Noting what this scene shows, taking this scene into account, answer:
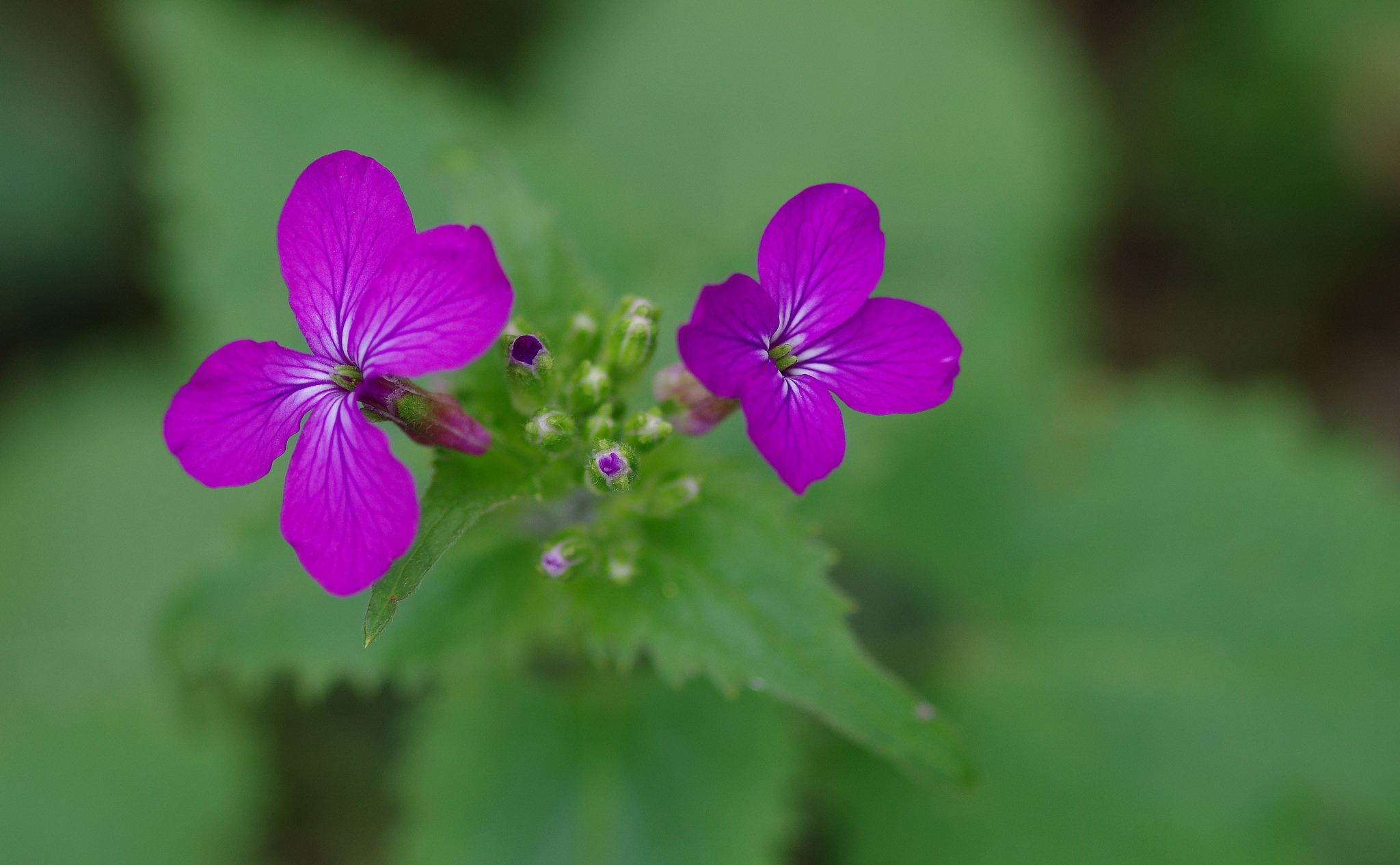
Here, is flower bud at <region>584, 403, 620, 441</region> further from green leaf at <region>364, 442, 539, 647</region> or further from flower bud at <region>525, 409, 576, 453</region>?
green leaf at <region>364, 442, 539, 647</region>

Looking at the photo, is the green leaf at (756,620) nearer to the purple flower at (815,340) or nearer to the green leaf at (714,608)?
the green leaf at (714,608)

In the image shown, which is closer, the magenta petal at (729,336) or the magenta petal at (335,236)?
the magenta petal at (729,336)

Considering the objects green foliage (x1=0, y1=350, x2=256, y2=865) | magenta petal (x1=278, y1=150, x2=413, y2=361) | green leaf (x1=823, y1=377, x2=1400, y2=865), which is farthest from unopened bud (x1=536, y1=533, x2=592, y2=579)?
green foliage (x1=0, y1=350, x2=256, y2=865)

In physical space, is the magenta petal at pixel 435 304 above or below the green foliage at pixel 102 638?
above

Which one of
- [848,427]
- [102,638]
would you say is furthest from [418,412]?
[102,638]

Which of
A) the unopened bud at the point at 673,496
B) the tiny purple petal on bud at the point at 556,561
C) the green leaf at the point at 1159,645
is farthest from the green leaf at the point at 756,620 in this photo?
the green leaf at the point at 1159,645

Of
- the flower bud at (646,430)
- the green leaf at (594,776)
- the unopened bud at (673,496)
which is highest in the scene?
the flower bud at (646,430)

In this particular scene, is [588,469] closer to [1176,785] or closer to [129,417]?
[1176,785]
